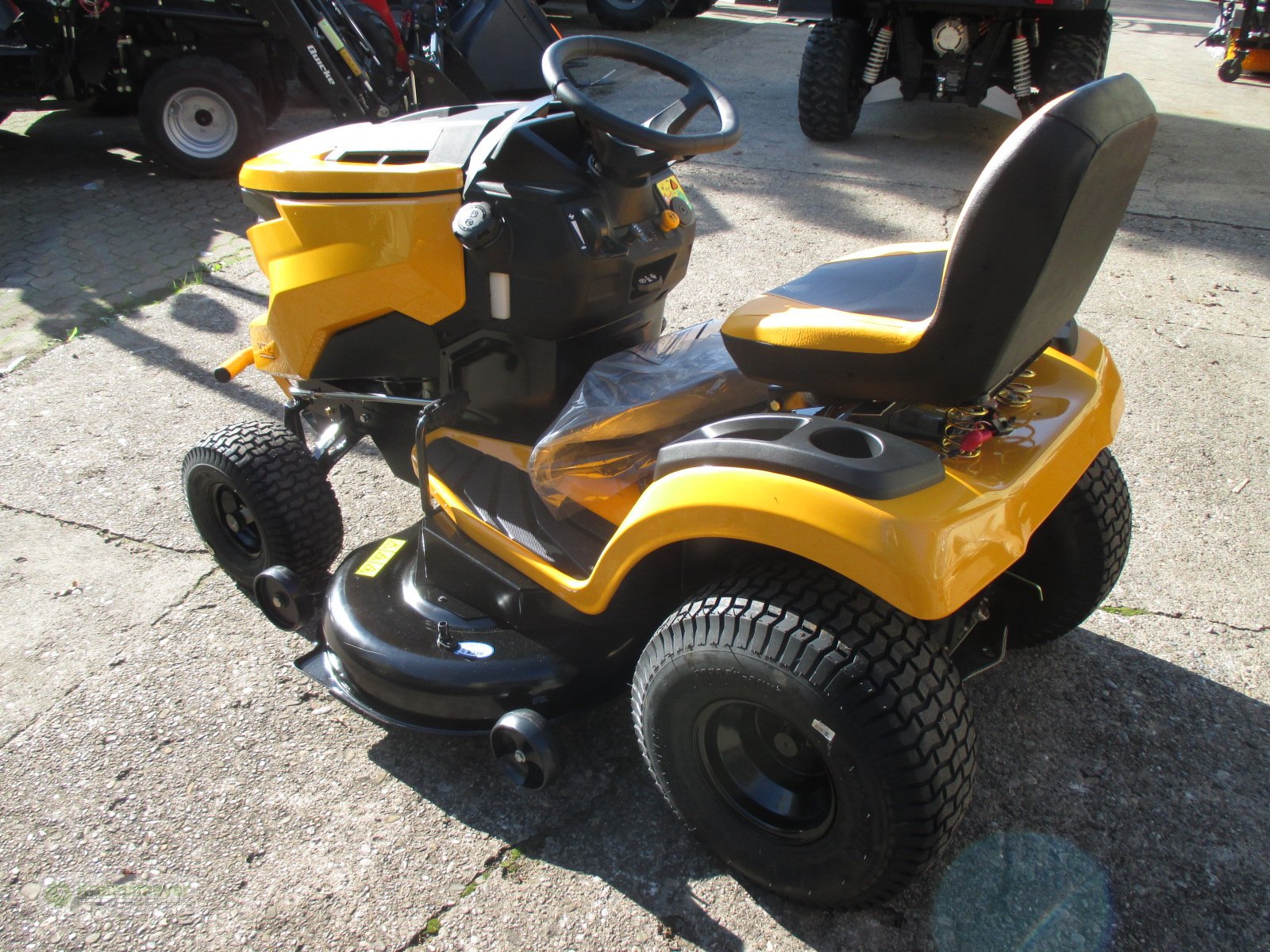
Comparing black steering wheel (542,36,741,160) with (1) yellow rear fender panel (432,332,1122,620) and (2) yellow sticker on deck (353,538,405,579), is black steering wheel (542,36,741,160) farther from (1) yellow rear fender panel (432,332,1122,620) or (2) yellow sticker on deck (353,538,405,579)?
(2) yellow sticker on deck (353,538,405,579)

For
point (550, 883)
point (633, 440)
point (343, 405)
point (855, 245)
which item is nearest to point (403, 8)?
point (855, 245)

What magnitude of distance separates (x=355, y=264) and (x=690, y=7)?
10.6 metres

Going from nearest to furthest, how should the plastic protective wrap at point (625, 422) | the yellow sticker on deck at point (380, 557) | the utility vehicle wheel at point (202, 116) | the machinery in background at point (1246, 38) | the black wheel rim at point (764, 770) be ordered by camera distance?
the black wheel rim at point (764, 770) → the plastic protective wrap at point (625, 422) → the yellow sticker on deck at point (380, 557) → the utility vehicle wheel at point (202, 116) → the machinery in background at point (1246, 38)

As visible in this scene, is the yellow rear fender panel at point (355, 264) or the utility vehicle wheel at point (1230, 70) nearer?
the yellow rear fender panel at point (355, 264)

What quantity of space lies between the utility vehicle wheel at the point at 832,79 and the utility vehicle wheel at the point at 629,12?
455 cm

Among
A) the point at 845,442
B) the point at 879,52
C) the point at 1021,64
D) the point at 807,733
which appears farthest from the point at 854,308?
the point at 879,52

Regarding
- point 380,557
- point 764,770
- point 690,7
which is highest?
point 690,7

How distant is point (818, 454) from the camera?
4.81ft

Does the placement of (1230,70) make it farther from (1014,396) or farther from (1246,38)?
(1014,396)

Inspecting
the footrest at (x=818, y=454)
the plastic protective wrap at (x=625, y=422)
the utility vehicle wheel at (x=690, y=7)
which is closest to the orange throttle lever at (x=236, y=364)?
the plastic protective wrap at (x=625, y=422)

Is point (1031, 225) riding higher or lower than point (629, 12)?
higher

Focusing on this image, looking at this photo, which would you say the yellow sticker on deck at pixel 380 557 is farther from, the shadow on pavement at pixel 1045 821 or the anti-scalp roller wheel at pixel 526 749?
the anti-scalp roller wheel at pixel 526 749

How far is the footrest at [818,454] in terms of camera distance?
4.64 ft

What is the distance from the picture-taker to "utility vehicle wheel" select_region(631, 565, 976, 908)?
1.46 metres
